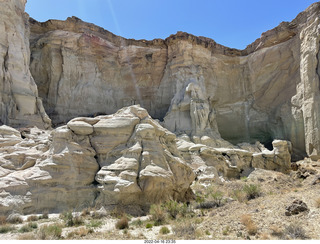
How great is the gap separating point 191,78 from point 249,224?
24160 millimetres

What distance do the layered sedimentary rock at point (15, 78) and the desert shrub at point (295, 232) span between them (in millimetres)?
17815

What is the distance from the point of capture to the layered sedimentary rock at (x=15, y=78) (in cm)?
1845

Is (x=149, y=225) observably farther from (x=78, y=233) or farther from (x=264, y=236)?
(x=264, y=236)

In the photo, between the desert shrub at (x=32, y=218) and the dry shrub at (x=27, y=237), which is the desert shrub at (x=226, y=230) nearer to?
the dry shrub at (x=27, y=237)

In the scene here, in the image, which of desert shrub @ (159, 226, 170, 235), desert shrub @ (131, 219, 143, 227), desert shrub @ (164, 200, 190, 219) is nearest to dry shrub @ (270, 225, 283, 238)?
desert shrub @ (159, 226, 170, 235)

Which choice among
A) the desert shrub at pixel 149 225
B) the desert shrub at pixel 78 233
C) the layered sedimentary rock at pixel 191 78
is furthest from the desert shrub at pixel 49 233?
the layered sedimentary rock at pixel 191 78

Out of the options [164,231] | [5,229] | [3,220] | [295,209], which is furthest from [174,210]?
[3,220]

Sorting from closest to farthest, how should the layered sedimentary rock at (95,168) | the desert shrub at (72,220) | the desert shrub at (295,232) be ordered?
the desert shrub at (295,232) < the desert shrub at (72,220) < the layered sedimentary rock at (95,168)

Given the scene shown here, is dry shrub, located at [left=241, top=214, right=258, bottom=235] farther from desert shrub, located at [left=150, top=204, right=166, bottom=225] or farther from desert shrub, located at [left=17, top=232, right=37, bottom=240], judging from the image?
desert shrub, located at [left=17, top=232, right=37, bottom=240]

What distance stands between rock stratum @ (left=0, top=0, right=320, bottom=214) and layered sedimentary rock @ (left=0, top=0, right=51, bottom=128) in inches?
3.4

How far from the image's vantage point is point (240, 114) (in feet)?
102

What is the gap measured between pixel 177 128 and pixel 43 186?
17894 millimetres

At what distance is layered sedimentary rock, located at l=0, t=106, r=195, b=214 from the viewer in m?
9.34

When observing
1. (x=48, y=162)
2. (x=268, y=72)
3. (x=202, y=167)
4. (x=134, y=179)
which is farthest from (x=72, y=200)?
(x=268, y=72)
